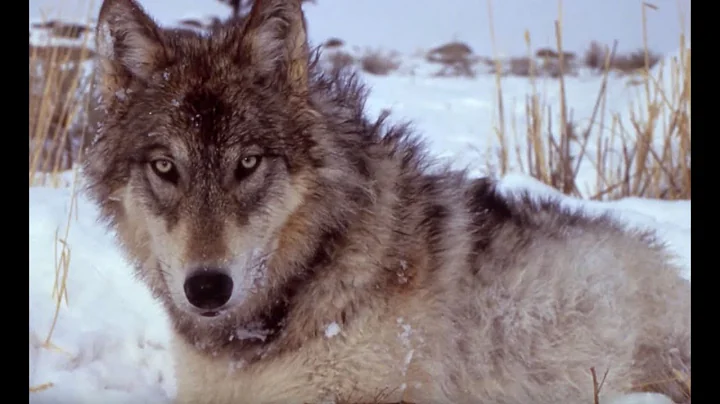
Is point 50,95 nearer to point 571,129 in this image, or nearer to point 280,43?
point 280,43

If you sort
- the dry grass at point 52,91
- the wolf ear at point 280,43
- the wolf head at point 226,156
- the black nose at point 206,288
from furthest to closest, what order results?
the dry grass at point 52,91
the wolf ear at point 280,43
the wolf head at point 226,156
the black nose at point 206,288

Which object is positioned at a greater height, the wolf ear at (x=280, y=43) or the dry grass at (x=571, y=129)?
→ the wolf ear at (x=280, y=43)

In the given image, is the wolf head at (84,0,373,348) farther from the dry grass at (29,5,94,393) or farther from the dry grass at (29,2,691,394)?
the dry grass at (29,2,691,394)

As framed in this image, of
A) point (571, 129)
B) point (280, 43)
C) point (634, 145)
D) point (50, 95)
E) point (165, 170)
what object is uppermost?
point (280, 43)

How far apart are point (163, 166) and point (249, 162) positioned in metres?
0.29

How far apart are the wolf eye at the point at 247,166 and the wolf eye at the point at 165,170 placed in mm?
207

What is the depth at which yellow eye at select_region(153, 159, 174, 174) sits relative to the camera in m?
2.40

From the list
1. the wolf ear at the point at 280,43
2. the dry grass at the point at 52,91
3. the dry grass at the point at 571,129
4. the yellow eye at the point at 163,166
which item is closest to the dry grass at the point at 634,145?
the dry grass at the point at 571,129

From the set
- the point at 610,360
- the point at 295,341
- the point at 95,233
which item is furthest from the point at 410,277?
the point at 95,233

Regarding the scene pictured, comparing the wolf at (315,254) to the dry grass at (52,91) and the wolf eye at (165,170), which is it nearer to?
the wolf eye at (165,170)

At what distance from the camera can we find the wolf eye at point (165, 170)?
2395mm

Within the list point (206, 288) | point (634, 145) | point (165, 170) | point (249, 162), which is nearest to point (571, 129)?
point (634, 145)

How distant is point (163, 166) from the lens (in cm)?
241

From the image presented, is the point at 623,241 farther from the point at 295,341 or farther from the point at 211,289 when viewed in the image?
the point at 211,289
